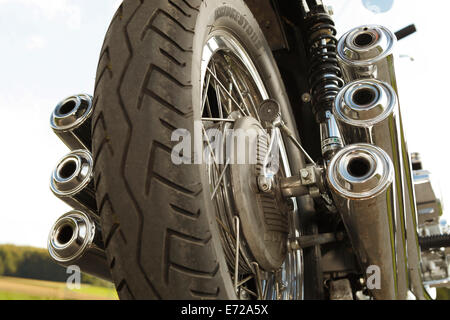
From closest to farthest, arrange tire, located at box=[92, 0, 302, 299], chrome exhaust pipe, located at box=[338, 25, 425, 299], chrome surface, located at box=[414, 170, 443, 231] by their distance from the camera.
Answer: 1. tire, located at box=[92, 0, 302, 299]
2. chrome exhaust pipe, located at box=[338, 25, 425, 299]
3. chrome surface, located at box=[414, 170, 443, 231]

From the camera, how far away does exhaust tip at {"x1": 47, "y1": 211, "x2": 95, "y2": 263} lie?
0.85 meters

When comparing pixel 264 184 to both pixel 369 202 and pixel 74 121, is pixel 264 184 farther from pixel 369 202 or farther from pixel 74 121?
pixel 74 121

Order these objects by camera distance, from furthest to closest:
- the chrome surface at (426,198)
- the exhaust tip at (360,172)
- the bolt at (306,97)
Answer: the chrome surface at (426,198) → the bolt at (306,97) → the exhaust tip at (360,172)

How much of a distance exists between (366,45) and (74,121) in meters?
0.68

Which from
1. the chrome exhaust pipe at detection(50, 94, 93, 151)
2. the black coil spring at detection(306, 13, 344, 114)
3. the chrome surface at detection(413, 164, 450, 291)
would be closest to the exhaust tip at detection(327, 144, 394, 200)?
the black coil spring at detection(306, 13, 344, 114)

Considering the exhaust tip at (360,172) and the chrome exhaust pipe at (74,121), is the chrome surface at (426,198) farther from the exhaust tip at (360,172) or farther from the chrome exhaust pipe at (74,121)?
the chrome exhaust pipe at (74,121)

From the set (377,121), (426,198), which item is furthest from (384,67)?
(426,198)

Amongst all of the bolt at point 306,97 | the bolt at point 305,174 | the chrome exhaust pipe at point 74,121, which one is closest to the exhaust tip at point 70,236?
the chrome exhaust pipe at point 74,121

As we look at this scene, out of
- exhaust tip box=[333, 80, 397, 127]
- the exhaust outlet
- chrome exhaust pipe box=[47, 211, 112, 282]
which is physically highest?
the exhaust outlet

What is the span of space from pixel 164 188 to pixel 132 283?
14 centimetres

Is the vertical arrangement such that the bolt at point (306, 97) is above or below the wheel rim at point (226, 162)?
above

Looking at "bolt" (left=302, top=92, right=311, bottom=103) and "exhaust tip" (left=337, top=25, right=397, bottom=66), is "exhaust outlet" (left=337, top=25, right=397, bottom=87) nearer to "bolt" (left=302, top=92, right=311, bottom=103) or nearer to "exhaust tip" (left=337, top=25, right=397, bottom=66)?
"exhaust tip" (left=337, top=25, right=397, bottom=66)

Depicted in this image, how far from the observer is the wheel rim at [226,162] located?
85 cm
